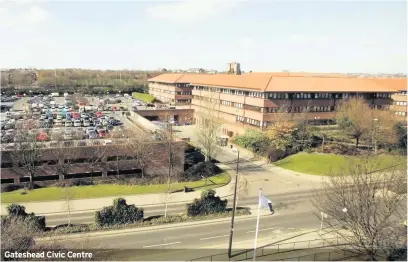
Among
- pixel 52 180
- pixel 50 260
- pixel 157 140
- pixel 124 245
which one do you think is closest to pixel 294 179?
pixel 157 140

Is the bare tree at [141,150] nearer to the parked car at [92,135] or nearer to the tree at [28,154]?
the parked car at [92,135]

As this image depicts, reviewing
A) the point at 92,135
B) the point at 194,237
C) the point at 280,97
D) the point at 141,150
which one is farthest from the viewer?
the point at 280,97

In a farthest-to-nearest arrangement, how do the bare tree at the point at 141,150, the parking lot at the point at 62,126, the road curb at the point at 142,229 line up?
1. the parking lot at the point at 62,126
2. the bare tree at the point at 141,150
3. the road curb at the point at 142,229

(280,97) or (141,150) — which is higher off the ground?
(280,97)

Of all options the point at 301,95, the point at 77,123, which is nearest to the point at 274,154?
the point at 301,95

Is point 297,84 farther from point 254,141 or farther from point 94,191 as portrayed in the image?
point 94,191

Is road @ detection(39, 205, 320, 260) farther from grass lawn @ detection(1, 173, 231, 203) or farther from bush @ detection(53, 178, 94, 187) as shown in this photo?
bush @ detection(53, 178, 94, 187)

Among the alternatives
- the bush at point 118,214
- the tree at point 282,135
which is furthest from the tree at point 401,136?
the bush at point 118,214
